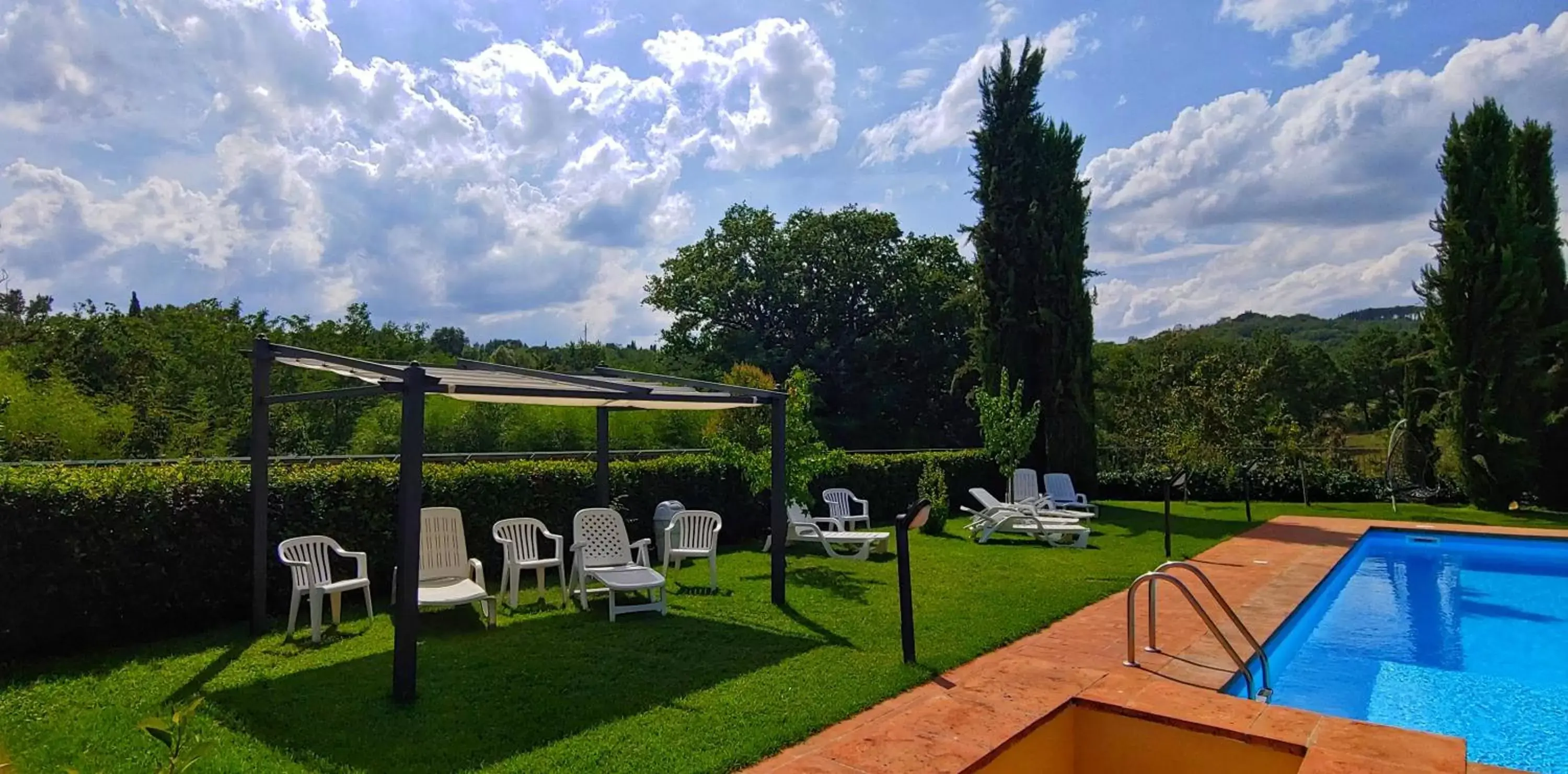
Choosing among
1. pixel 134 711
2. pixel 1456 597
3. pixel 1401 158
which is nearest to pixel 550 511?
pixel 134 711

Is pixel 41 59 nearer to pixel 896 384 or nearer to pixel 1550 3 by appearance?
pixel 1550 3

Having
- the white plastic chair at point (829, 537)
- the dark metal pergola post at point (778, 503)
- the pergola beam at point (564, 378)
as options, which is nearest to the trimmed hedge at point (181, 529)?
the pergola beam at point (564, 378)

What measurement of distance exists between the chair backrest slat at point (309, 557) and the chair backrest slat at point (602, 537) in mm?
2121

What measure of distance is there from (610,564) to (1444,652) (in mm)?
7873

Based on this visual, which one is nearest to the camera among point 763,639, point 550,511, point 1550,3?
point 763,639

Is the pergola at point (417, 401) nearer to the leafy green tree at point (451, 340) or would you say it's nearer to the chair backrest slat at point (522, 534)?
the chair backrest slat at point (522, 534)

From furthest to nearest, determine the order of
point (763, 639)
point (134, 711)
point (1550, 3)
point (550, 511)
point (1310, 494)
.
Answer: point (1310, 494)
point (1550, 3)
point (550, 511)
point (763, 639)
point (134, 711)

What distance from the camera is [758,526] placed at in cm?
1325

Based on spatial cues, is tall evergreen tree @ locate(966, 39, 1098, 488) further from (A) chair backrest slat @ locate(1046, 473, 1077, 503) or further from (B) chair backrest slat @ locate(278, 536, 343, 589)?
(B) chair backrest slat @ locate(278, 536, 343, 589)

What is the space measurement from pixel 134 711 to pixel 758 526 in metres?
8.90

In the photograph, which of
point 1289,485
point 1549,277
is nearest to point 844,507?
point 1289,485

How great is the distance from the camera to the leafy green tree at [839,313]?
107ft

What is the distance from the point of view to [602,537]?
27.7 ft

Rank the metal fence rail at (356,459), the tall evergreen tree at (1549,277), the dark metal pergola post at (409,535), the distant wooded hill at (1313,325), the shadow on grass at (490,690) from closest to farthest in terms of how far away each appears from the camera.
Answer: the shadow on grass at (490,690)
the dark metal pergola post at (409,535)
the metal fence rail at (356,459)
the tall evergreen tree at (1549,277)
the distant wooded hill at (1313,325)
